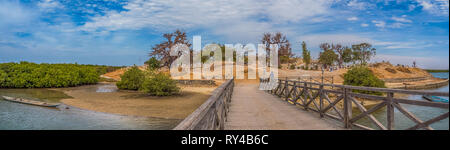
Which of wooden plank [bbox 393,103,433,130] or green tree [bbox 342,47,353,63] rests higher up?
green tree [bbox 342,47,353,63]

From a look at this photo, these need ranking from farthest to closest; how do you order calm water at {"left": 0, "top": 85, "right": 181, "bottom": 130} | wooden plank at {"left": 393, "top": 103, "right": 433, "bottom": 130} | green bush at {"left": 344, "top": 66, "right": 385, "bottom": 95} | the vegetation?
the vegetation → green bush at {"left": 344, "top": 66, "right": 385, "bottom": 95} → calm water at {"left": 0, "top": 85, "right": 181, "bottom": 130} → wooden plank at {"left": 393, "top": 103, "right": 433, "bottom": 130}

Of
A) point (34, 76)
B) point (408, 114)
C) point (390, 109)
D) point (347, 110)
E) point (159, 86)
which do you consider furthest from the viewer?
point (34, 76)

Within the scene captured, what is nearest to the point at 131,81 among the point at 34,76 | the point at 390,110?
the point at 34,76

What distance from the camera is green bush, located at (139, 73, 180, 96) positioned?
19.6 metres

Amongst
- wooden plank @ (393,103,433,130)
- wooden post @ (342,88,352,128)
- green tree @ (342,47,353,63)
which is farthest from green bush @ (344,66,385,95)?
green tree @ (342,47,353,63)

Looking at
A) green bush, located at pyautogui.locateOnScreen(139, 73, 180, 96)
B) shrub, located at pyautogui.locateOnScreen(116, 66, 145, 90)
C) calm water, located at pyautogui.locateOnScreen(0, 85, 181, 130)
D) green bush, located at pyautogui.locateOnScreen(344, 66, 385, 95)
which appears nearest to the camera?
calm water, located at pyautogui.locateOnScreen(0, 85, 181, 130)

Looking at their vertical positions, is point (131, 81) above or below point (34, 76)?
below

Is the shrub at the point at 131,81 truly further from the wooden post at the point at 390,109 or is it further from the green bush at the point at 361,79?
the wooden post at the point at 390,109

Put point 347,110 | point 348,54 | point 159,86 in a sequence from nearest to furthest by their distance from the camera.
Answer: point 347,110
point 159,86
point 348,54

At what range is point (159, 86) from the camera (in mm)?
19625

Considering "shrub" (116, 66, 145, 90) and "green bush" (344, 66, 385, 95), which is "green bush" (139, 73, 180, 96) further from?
"green bush" (344, 66, 385, 95)

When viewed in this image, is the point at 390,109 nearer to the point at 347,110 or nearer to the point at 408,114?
the point at 408,114
